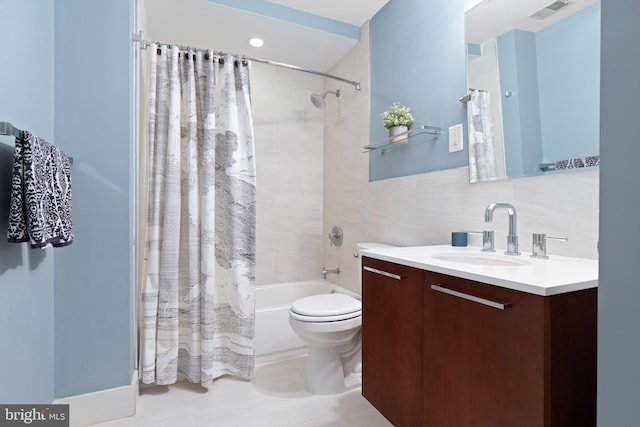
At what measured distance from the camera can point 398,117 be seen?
6.71 ft

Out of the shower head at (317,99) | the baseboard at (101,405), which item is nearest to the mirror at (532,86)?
the shower head at (317,99)

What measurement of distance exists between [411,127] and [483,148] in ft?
1.86

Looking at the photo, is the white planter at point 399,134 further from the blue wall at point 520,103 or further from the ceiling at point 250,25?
the ceiling at point 250,25

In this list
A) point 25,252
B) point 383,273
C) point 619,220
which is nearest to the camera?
point 619,220

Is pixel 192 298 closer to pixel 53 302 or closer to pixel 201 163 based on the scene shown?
→ pixel 53 302

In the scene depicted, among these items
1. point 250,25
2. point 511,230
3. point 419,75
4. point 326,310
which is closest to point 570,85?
point 511,230

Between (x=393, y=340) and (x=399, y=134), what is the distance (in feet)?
4.05

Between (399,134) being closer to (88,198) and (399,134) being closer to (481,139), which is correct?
(481,139)

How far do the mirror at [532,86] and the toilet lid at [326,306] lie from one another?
947 millimetres

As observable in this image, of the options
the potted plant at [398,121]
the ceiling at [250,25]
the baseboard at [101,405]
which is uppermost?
the ceiling at [250,25]

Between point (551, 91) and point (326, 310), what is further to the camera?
point (326, 310)

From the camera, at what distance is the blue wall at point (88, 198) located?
1455mm

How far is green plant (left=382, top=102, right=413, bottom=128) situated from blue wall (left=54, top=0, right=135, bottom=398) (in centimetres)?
145

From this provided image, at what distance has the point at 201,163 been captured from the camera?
199 centimetres
